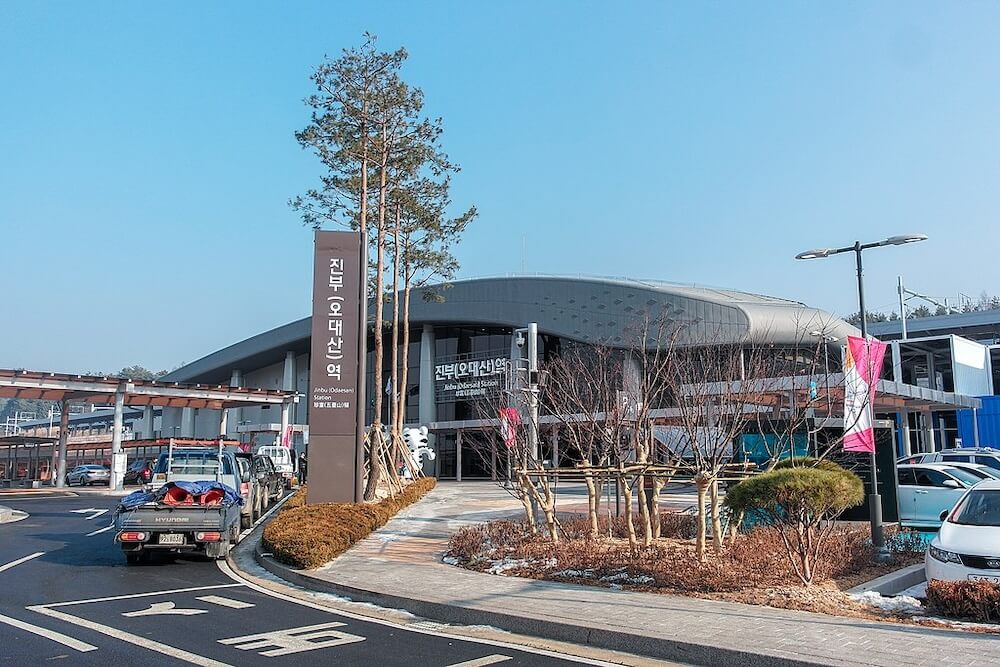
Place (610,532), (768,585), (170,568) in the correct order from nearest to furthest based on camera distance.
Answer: (768,585) < (170,568) < (610,532)

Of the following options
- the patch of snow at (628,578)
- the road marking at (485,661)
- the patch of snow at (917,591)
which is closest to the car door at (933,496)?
the patch of snow at (917,591)

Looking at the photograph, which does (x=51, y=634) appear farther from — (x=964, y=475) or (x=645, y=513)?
(x=964, y=475)

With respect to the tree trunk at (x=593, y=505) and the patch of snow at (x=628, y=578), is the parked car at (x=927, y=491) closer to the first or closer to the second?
the tree trunk at (x=593, y=505)

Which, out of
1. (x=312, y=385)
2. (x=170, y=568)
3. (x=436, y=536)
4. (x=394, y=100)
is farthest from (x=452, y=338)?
(x=170, y=568)

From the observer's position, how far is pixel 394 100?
29.0 metres

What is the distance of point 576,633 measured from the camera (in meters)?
8.66

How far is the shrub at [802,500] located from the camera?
10.4 m

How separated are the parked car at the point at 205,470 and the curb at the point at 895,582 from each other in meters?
12.8

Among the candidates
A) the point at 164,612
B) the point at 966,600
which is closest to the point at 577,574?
the point at 966,600

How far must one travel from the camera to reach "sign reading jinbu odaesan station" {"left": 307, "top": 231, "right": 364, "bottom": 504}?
20734 mm

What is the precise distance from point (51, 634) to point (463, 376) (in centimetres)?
4842

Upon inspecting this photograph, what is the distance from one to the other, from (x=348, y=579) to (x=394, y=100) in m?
20.2

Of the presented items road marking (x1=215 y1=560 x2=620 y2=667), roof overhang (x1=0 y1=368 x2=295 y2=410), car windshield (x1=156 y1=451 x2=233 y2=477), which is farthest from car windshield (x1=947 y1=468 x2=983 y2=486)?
roof overhang (x1=0 y1=368 x2=295 y2=410)

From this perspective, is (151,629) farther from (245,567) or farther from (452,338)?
(452,338)
